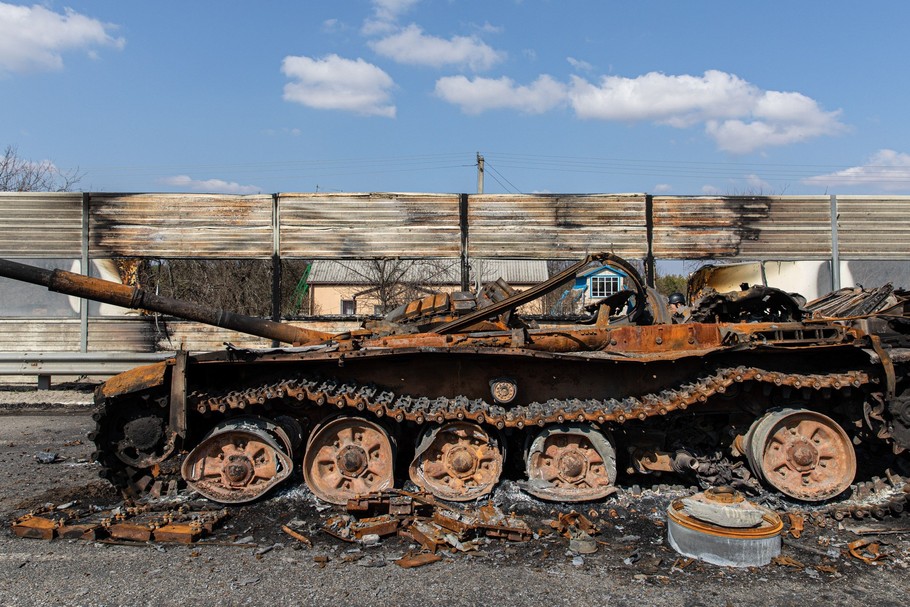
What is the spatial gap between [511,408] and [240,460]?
3125 millimetres

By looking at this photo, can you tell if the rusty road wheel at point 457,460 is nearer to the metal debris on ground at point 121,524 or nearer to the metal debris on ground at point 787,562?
the metal debris on ground at point 121,524

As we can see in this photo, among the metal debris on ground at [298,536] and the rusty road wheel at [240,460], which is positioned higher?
the rusty road wheel at [240,460]

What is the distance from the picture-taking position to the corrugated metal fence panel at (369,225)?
1578cm

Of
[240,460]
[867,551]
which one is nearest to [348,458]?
[240,460]

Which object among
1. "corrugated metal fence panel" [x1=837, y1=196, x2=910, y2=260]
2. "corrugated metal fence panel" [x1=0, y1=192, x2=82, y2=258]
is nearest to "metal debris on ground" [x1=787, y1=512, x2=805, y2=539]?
"corrugated metal fence panel" [x1=837, y1=196, x2=910, y2=260]

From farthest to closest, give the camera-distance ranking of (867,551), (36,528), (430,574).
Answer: (36,528) < (867,551) < (430,574)

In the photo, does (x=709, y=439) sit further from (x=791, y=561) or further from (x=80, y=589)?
(x=80, y=589)

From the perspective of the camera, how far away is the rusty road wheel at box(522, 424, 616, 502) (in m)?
7.91

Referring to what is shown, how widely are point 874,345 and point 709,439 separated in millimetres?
2015

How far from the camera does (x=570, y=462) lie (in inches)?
312

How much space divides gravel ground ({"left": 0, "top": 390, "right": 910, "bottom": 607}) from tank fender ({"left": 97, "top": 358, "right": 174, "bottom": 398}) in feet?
5.10

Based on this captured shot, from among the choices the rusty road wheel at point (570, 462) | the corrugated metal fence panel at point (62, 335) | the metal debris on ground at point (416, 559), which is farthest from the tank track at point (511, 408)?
the corrugated metal fence panel at point (62, 335)

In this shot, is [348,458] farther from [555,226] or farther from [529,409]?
[555,226]

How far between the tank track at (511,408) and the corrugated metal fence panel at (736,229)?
8211 mm
